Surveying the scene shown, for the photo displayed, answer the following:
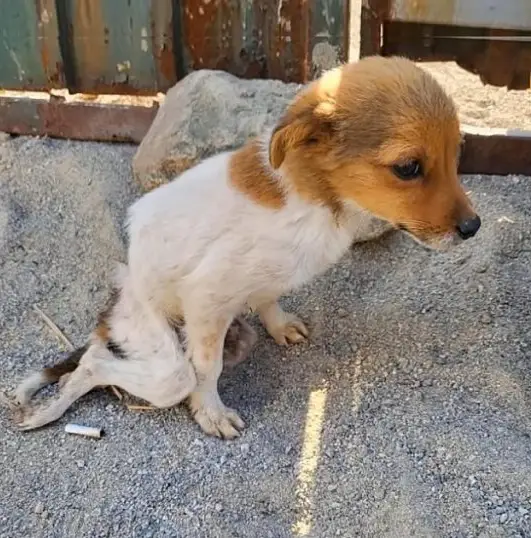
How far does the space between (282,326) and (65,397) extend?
1.09 m

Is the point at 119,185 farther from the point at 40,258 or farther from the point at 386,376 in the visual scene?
the point at 386,376

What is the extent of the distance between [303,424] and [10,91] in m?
3.27

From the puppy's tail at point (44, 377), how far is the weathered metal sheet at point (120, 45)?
6.94 ft

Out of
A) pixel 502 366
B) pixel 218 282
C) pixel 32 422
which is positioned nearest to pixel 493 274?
pixel 502 366

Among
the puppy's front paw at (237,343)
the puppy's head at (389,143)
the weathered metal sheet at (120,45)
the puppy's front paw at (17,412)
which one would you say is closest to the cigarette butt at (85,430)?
the puppy's front paw at (17,412)

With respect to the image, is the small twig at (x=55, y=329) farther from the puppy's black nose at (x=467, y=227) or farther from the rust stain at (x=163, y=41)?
the puppy's black nose at (x=467, y=227)

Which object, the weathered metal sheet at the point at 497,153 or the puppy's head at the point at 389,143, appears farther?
the weathered metal sheet at the point at 497,153

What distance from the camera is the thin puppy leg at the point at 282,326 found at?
4.35 meters

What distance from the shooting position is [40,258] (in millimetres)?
4930

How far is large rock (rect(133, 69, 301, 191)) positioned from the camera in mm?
4809

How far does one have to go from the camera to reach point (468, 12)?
498 cm

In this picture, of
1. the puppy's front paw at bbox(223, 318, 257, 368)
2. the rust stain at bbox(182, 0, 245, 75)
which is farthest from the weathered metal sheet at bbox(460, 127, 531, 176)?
the puppy's front paw at bbox(223, 318, 257, 368)

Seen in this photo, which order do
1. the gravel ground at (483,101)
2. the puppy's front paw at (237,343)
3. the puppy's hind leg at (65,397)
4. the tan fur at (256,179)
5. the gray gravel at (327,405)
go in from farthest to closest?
the gravel ground at (483,101) → the puppy's front paw at (237,343) → the puppy's hind leg at (65,397) → the tan fur at (256,179) → the gray gravel at (327,405)

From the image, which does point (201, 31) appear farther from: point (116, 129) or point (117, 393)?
point (117, 393)
